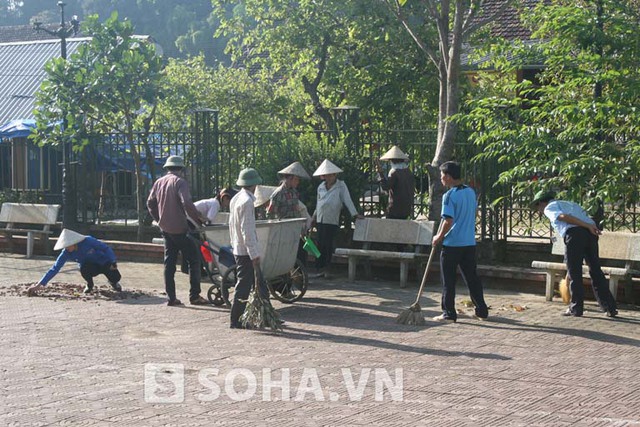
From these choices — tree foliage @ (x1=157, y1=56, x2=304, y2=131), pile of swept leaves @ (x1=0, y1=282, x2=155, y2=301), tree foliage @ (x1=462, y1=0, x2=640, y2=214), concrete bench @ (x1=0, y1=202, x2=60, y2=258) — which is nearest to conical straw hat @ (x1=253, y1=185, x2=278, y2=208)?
pile of swept leaves @ (x1=0, y1=282, x2=155, y2=301)

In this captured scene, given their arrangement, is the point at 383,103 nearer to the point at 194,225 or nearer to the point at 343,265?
the point at 343,265

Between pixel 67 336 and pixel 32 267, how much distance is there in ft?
22.5

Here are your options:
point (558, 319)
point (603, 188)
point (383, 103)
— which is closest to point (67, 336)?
point (558, 319)

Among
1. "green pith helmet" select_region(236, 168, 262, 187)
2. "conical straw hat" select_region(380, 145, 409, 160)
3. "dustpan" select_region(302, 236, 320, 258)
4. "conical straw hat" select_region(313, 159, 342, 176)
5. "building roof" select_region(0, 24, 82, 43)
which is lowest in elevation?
"dustpan" select_region(302, 236, 320, 258)

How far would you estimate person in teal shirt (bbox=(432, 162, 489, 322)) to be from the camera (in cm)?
1144

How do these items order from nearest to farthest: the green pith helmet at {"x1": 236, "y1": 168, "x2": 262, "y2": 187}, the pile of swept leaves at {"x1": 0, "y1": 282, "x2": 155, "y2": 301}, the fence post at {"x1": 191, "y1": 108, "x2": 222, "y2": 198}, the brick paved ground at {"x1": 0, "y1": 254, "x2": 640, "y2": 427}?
the brick paved ground at {"x1": 0, "y1": 254, "x2": 640, "y2": 427}
the green pith helmet at {"x1": 236, "y1": 168, "x2": 262, "y2": 187}
the pile of swept leaves at {"x1": 0, "y1": 282, "x2": 155, "y2": 301}
the fence post at {"x1": 191, "y1": 108, "x2": 222, "y2": 198}

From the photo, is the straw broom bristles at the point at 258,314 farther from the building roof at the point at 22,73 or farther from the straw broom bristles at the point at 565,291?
the building roof at the point at 22,73

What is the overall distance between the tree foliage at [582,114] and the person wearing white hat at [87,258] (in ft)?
16.0

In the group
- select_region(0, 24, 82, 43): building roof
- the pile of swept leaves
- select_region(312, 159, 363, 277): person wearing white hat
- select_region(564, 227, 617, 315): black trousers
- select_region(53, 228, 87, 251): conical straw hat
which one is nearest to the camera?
select_region(564, 227, 617, 315): black trousers

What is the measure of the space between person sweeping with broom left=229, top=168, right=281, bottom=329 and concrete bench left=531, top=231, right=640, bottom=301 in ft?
12.2

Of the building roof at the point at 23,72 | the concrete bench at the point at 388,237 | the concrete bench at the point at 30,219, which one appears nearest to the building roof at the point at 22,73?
the building roof at the point at 23,72

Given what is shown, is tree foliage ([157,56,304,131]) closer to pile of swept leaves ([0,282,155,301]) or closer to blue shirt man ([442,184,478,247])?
pile of swept leaves ([0,282,155,301])

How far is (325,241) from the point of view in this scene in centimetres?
1492

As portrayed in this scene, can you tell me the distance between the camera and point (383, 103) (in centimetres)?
2014
